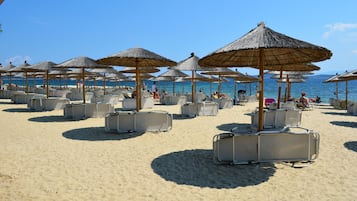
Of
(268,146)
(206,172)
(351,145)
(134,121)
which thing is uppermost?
(134,121)

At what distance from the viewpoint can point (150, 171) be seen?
15.9 ft

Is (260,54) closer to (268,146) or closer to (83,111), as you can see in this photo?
(268,146)

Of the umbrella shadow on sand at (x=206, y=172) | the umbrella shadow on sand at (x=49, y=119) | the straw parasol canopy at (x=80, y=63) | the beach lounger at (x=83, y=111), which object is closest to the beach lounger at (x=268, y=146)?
the umbrella shadow on sand at (x=206, y=172)

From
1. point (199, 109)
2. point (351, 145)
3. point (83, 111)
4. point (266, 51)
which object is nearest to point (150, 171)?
point (266, 51)

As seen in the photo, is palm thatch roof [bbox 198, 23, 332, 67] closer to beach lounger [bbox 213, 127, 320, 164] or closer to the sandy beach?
beach lounger [bbox 213, 127, 320, 164]

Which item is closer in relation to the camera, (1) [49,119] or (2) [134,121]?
(2) [134,121]

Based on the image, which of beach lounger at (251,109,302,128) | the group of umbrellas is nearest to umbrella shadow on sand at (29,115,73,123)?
the group of umbrellas

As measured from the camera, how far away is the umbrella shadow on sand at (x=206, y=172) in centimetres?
438

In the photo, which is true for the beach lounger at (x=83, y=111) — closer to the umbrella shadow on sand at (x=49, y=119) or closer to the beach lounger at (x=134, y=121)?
the umbrella shadow on sand at (x=49, y=119)

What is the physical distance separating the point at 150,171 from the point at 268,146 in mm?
2148

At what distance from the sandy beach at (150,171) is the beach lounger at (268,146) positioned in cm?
18

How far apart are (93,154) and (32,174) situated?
136 cm

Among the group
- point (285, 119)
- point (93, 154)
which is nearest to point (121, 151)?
point (93, 154)

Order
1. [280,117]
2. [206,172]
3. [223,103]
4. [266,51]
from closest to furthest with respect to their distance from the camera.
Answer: [206,172] < [266,51] < [280,117] < [223,103]
